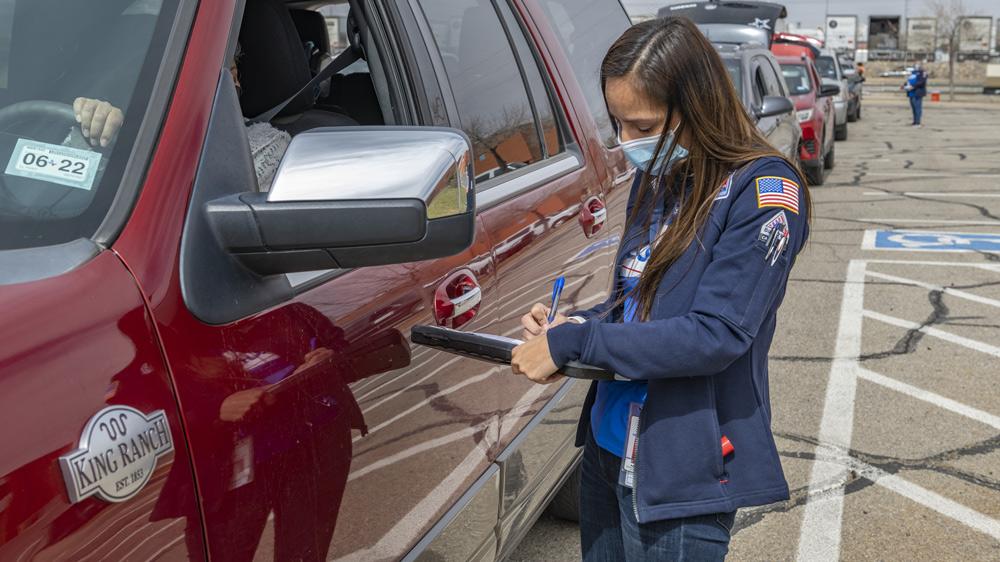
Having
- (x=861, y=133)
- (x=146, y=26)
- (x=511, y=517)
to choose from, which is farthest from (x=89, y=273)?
(x=861, y=133)

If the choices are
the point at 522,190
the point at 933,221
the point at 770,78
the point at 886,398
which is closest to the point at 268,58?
the point at 522,190

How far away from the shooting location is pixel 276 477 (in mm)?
1485

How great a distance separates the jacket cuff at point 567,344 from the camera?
1.83m

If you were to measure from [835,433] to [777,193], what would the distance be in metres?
3.24

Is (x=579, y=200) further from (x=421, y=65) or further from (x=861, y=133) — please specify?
(x=861, y=133)

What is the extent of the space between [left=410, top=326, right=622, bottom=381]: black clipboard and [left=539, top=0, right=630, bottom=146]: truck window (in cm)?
185

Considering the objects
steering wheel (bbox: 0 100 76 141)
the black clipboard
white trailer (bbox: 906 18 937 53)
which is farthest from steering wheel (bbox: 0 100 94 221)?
white trailer (bbox: 906 18 937 53)

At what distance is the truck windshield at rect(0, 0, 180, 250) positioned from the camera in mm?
1451

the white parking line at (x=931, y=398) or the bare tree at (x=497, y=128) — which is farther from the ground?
the bare tree at (x=497, y=128)

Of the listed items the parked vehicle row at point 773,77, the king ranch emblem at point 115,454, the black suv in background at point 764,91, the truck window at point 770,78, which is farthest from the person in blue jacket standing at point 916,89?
the king ranch emblem at point 115,454

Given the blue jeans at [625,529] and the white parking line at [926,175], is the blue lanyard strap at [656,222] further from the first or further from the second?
the white parking line at [926,175]

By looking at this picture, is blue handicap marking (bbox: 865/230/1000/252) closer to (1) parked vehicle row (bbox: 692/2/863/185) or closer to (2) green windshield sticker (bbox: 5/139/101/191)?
(1) parked vehicle row (bbox: 692/2/863/185)

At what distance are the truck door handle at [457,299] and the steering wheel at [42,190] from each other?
2.56 feet

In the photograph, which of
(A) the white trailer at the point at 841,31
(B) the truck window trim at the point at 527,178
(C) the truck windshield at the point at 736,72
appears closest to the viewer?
(B) the truck window trim at the point at 527,178
